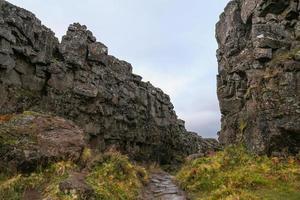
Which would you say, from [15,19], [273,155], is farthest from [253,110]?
[15,19]

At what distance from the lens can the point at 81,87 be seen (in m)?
35.7

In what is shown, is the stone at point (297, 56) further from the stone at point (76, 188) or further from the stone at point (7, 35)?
the stone at point (7, 35)

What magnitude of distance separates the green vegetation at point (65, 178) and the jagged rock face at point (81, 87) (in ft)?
39.7

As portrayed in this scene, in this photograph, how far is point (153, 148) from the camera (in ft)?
156

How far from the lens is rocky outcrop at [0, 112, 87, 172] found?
17.0 metres

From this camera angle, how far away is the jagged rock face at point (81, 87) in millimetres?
29891

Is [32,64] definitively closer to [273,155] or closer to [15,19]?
[15,19]

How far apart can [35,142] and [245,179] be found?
35.2 feet

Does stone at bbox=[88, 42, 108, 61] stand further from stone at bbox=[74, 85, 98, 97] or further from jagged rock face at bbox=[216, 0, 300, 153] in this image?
jagged rock face at bbox=[216, 0, 300, 153]

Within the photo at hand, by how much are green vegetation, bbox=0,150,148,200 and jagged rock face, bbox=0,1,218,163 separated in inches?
477

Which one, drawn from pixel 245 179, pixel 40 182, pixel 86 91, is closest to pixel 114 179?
pixel 40 182

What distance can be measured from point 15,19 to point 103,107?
13.0 m

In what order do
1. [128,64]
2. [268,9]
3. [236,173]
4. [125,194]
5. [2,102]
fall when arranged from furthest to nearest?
[128,64] < [268,9] < [2,102] < [236,173] < [125,194]

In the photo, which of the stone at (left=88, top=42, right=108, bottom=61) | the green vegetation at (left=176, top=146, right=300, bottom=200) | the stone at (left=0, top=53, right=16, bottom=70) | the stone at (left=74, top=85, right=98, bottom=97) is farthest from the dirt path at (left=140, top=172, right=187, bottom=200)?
the stone at (left=88, top=42, right=108, bottom=61)
